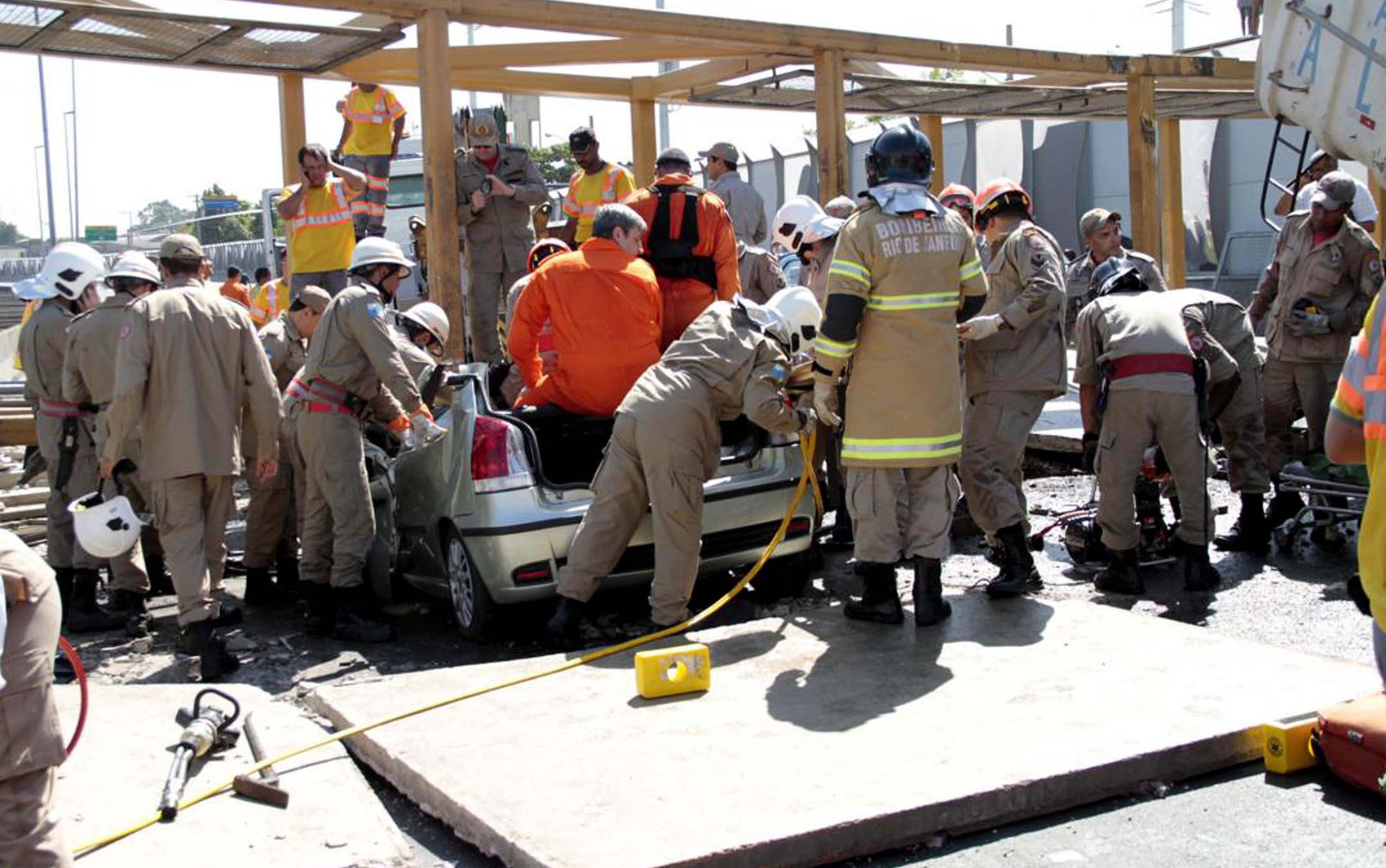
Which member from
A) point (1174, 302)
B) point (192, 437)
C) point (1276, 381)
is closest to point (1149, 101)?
point (1276, 381)

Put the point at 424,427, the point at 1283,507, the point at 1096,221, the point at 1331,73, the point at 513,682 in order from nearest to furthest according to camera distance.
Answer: the point at 1331,73, the point at 513,682, the point at 424,427, the point at 1096,221, the point at 1283,507

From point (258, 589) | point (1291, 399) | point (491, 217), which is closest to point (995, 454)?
point (1291, 399)

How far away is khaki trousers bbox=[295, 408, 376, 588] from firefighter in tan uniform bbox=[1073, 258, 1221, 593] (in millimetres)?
3815

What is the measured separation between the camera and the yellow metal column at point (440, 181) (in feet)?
27.4

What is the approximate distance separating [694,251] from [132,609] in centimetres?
381

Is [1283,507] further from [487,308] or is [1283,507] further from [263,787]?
[263,787]

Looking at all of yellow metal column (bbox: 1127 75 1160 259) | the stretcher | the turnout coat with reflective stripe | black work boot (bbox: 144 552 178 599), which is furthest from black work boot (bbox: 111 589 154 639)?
yellow metal column (bbox: 1127 75 1160 259)

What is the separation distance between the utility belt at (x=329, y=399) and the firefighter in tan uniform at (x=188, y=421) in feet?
1.03

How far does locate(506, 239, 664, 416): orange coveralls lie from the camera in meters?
7.20

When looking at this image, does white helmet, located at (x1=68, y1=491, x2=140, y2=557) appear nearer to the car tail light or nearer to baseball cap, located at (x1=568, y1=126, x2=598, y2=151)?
the car tail light

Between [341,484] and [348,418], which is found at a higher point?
[348,418]

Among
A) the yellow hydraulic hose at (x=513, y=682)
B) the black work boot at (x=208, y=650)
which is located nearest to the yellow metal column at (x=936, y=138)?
the yellow hydraulic hose at (x=513, y=682)

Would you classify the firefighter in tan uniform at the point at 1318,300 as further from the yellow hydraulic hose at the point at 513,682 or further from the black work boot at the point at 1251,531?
the yellow hydraulic hose at the point at 513,682

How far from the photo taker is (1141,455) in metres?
7.21
